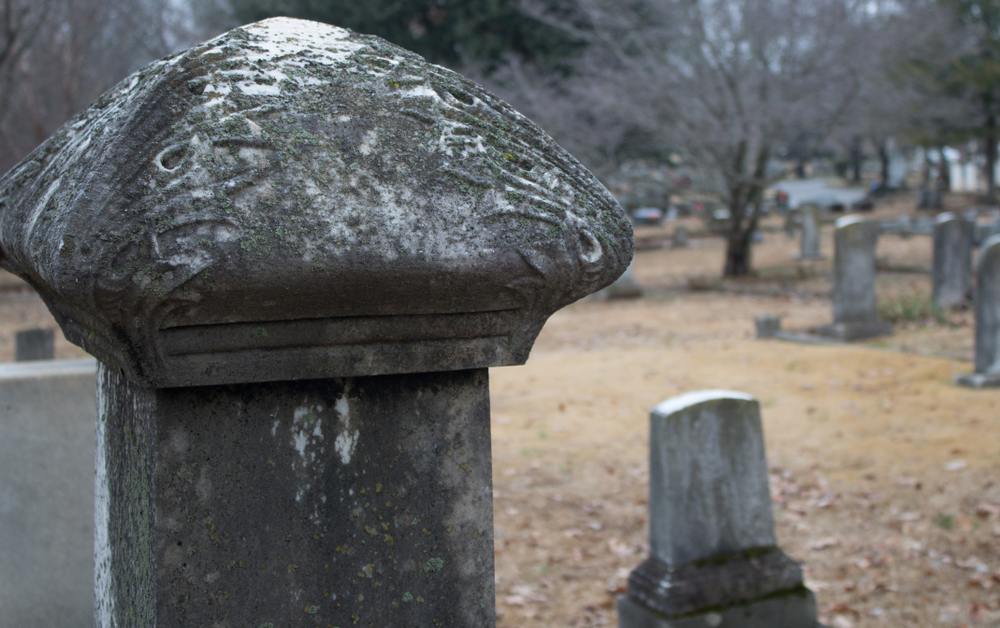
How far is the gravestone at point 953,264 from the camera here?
473 inches

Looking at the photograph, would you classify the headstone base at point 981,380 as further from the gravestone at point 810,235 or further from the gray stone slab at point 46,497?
the gravestone at point 810,235

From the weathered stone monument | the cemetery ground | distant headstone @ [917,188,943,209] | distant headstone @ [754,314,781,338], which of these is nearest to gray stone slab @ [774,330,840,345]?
distant headstone @ [754,314,781,338]

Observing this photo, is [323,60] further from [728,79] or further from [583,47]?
[583,47]

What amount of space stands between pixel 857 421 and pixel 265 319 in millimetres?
6974

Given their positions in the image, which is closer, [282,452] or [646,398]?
[282,452]

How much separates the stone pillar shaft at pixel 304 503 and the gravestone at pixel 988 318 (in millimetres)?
7717

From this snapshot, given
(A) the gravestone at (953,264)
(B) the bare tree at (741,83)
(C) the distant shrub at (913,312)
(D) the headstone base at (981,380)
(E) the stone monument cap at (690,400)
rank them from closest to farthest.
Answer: (E) the stone monument cap at (690,400), (D) the headstone base at (981,380), (C) the distant shrub at (913,312), (A) the gravestone at (953,264), (B) the bare tree at (741,83)

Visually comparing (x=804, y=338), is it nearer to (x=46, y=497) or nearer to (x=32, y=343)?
(x=32, y=343)

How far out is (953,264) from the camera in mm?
12039

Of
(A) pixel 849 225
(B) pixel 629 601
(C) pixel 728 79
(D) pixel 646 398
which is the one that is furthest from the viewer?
(C) pixel 728 79

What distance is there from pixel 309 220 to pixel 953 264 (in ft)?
42.3

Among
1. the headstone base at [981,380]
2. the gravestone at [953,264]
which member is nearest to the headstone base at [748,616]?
the headstone base at [981,380]

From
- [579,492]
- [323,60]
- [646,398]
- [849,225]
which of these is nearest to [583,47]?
[849,225]

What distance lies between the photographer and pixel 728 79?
16.8 metres
